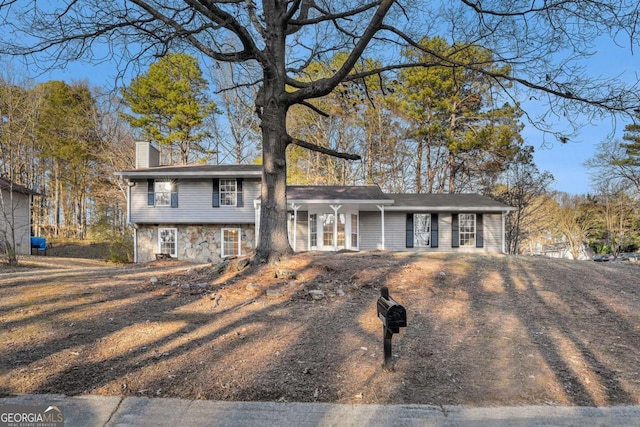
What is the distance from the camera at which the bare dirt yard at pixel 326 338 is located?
279cm

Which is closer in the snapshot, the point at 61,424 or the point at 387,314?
the point at 61,424

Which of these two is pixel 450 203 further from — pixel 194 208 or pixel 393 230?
pixel 194 208

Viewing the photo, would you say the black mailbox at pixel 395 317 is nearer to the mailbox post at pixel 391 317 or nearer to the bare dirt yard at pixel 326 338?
the mailbox post at pixel 391 317

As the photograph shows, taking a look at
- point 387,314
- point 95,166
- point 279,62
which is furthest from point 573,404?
point 95,166

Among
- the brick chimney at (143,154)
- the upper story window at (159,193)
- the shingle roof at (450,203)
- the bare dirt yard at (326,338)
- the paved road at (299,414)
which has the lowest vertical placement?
the paved road at (299,414)

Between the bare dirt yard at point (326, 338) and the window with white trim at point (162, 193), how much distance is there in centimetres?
1057

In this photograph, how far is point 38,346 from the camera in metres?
3.39

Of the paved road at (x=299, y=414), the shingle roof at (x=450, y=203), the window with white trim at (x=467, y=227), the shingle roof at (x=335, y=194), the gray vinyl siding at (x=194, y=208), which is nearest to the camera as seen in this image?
the paved road at (x=299, y=414)

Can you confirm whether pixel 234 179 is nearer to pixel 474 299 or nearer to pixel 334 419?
pixel 474 299

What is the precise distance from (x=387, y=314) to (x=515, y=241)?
20862 millimetres

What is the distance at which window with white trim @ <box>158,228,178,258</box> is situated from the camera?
663 inches

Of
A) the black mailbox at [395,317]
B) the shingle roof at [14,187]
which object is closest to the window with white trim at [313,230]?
the black mailbox at [395,317]

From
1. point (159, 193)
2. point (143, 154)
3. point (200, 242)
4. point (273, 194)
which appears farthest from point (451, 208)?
point (143, 154)

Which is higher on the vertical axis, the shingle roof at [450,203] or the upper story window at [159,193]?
the upper story window at [159,193]
